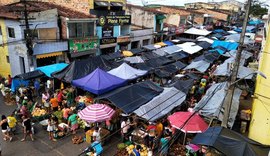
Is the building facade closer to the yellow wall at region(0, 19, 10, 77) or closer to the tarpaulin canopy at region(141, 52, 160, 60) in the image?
the yellow wall at region(0, 19, 10, 77)

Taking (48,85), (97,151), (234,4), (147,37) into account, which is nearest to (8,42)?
(48,85)

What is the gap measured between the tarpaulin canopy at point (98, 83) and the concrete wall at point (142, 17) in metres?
19.7

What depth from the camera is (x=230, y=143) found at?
929cm

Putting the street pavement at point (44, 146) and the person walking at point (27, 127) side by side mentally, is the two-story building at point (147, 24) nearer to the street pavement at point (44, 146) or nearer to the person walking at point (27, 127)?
the street pavement at point (44, 146)

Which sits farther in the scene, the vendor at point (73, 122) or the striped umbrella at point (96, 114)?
the vendor at point (73, 122)

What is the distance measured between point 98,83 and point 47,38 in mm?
8581

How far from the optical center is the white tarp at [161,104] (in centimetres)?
1291

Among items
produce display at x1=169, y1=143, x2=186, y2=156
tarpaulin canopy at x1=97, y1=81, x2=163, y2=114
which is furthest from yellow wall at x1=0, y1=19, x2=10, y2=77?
produce display at x1=169, y1=143, x2=186, y2=156

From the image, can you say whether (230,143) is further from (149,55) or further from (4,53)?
(4,53)

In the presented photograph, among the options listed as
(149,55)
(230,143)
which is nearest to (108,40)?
(149,55)

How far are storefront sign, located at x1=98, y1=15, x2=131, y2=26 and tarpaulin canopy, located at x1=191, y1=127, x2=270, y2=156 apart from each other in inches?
721

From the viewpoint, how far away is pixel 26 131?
42.0 feet

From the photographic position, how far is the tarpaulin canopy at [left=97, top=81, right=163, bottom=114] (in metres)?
13.4

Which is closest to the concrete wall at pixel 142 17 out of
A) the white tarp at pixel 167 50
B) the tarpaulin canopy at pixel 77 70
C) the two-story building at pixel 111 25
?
the two-story building at pixel 111 25
